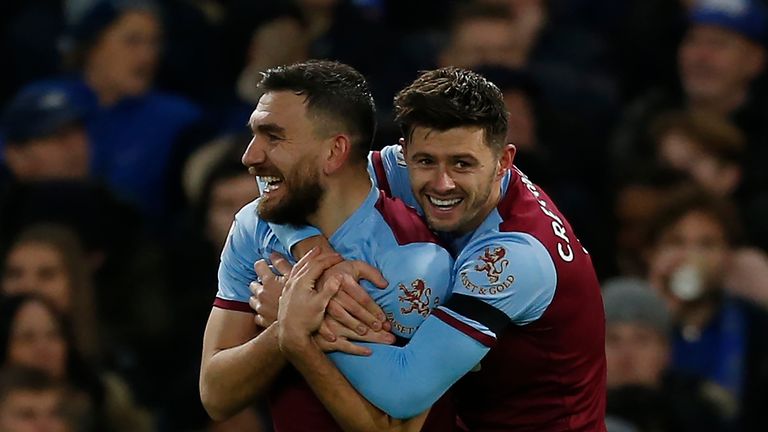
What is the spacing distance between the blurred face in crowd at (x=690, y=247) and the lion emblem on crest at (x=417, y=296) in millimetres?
2694

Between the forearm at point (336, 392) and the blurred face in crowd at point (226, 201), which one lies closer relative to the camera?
the forearm at point (336, 392)

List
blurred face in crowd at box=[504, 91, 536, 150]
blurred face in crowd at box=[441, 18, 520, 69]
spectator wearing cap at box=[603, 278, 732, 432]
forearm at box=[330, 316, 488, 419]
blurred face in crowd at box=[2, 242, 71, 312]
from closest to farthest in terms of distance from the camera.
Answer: forearm at box=[330, 316, 488, 419]
spectator wearing cap at box=[603, 278, 732, 432]
blurred face in crowd at box=[2, 242, 71, 312]
blurred face in crowd at box=[504, 91, 536, 150]
blurred face in crowd at box=[441, 18, 520, 69]

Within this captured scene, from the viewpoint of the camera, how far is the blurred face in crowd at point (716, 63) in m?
8.38

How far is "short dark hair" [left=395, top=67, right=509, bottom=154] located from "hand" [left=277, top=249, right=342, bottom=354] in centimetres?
38

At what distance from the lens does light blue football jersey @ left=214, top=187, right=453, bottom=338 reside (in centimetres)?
496

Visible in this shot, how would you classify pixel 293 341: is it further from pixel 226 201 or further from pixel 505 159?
pixel 226 201

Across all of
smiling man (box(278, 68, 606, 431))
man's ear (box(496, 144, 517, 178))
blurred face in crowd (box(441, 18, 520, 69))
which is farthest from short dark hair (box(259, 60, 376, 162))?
blurred face in crowd (box(441, 18, 520, 69))

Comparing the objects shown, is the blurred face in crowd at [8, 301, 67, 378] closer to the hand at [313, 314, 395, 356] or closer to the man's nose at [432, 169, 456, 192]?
the hand at [313, 314, 395, 356]

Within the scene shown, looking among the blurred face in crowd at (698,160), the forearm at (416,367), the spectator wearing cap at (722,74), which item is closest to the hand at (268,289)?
the forearm at (416,367)

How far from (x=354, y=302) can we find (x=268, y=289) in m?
0.24

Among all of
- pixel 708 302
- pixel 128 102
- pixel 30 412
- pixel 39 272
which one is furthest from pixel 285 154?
pixel 128 102

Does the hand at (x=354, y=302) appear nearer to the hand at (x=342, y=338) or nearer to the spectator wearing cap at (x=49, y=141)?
the hand at (x=342, y=338)

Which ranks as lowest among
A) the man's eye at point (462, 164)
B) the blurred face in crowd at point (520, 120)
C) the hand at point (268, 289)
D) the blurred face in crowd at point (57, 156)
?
the blurred face in crowd at point (57, 156)

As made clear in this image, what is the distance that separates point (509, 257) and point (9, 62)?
4.53m
